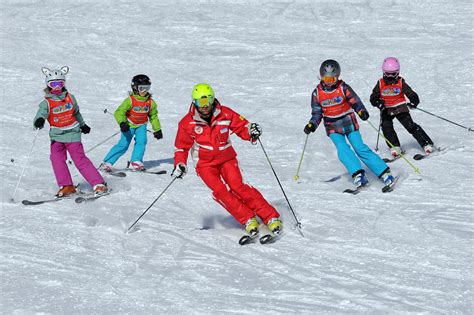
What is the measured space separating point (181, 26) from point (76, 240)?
15856mm

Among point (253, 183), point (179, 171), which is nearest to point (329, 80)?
point (253, 183)

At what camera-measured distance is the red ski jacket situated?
8.44 meters

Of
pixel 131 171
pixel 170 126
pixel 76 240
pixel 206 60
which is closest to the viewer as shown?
pixel 76 240

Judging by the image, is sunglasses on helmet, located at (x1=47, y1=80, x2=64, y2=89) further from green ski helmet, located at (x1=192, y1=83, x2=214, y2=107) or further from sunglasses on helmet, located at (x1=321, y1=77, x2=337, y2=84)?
sunglasses on helmet, located at (x1=321, y1=77, x2=337, y2=84)

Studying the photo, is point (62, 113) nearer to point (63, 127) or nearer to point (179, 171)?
point (63, 127)

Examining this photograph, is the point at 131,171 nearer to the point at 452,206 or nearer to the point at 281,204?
the point at 281,204

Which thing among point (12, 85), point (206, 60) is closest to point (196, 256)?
point (12, 85)

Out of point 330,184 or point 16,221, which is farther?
point 330,184

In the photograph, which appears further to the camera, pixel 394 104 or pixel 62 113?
pixel 394 104

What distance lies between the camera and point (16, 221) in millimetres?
9086

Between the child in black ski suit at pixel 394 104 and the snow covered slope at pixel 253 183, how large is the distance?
0.38 meters

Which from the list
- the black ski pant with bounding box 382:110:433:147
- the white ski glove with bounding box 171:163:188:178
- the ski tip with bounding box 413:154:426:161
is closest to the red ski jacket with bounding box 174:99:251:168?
the white ski glove with bounding box 171:163:188:178

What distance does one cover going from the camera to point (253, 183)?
11164 millimetres

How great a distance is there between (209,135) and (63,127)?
252 cm
